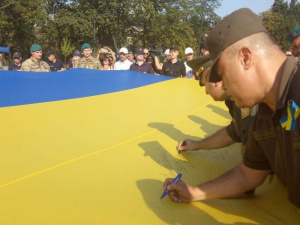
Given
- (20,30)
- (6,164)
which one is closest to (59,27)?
(20,30)

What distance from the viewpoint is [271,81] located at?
3.05ft

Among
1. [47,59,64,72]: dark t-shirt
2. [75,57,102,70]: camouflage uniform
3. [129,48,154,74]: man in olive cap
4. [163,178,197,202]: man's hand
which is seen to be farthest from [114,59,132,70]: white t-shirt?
[163,178,197,202]: man's hand

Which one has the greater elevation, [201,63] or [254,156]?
[201,63]

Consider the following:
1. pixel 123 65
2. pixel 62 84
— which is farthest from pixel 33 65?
pixel 123 65

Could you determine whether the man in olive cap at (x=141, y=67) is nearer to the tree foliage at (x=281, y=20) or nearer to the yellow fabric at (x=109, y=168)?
the yellow fabric at (x=109, y=168)

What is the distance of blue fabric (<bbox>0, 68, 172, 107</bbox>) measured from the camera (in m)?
3.24

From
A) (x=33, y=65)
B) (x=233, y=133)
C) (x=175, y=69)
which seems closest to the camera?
(x=233, y=133)

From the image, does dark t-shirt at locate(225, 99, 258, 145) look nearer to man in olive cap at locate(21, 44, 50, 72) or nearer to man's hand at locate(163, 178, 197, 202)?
man's hand at locate(163, 178, 197, 202)

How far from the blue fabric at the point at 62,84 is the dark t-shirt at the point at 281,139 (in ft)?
7.99

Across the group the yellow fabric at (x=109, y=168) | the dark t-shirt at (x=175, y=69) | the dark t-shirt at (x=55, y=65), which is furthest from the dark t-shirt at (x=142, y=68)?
the yellow fabric at (x=109, y=168)

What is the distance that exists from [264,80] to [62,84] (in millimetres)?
3283

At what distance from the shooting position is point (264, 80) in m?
0.94

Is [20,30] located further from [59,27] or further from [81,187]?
[81,187]

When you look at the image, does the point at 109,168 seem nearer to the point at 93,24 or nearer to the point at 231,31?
the point at 231,31
